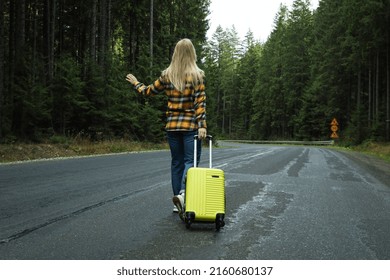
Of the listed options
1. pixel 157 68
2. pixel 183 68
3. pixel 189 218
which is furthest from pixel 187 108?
pixel 157 68

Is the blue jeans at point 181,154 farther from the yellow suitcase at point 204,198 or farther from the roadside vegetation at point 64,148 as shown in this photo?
the roadside vegetation at point 64,148

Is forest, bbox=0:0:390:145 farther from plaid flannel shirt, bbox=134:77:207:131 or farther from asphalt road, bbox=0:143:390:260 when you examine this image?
plaid flannel shirt, bbox=134:77:207:131

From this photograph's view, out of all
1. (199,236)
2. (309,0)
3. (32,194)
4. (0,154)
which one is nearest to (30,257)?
(199,236)

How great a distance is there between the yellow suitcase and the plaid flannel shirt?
691 millimetres

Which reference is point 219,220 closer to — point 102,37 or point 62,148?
point 62,148

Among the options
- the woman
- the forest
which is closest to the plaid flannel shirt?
the woman

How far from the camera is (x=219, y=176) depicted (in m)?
4.36

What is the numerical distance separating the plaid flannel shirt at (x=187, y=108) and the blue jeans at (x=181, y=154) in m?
0.11

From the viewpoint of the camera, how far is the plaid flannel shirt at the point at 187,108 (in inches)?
187

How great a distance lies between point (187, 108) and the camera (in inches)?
189

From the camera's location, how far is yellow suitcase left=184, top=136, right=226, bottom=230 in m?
4.23

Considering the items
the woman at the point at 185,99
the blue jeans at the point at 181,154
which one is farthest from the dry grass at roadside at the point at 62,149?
the woman at the point at 185,99

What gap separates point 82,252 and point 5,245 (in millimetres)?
767
